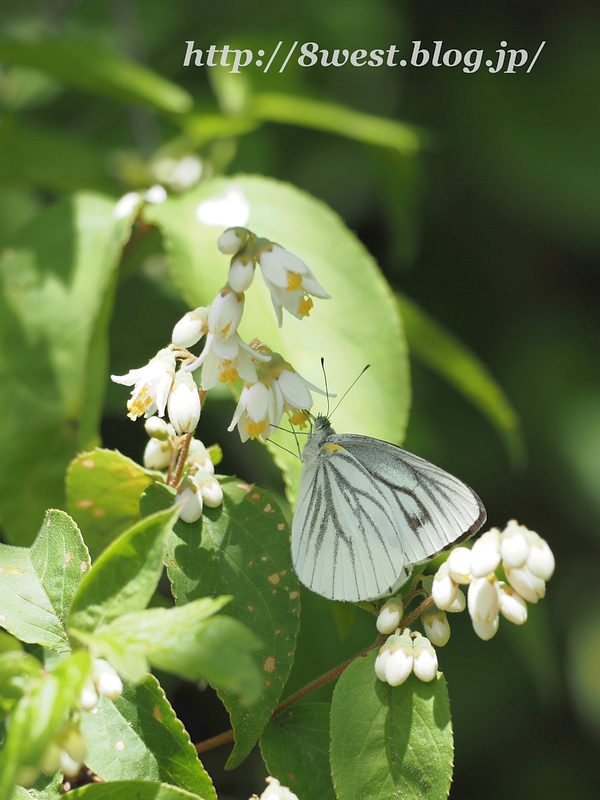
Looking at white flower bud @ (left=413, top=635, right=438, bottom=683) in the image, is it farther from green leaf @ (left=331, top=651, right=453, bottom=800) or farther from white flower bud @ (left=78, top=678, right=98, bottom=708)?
white flower bud @ (left=78, top=678, right=98, bottom=708)

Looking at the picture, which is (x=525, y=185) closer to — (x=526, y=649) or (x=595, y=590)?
(x=595, y=590)

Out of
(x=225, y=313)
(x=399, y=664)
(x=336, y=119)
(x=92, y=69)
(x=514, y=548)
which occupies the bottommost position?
(x=399, y=664)

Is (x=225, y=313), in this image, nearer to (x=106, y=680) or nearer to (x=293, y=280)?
(x=293, y=280)

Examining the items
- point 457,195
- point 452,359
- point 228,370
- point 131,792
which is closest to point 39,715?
point 131,792

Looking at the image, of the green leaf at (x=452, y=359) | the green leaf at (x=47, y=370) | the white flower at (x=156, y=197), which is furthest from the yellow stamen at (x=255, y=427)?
the green leaf at (x=452, y=359)

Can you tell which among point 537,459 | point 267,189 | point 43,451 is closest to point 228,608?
point 43,451
